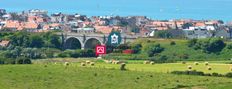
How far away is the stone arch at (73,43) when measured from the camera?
80750 millimetres

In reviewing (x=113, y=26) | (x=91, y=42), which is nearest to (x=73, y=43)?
(x=91, y=42)

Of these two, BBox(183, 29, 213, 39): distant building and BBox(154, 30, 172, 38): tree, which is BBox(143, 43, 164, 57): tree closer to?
BBox(154, 30, 172, 38): tree

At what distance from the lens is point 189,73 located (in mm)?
33812

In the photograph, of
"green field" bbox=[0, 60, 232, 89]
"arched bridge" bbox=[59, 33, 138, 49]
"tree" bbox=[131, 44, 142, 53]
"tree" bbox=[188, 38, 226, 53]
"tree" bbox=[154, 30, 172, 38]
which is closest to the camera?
"green field" bbox=[0, 60, 232, 89]

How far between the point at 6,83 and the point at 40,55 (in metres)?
32.0

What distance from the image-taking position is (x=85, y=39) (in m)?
82.7

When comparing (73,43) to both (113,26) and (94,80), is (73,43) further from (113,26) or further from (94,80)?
(94,80)

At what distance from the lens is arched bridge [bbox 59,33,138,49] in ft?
264

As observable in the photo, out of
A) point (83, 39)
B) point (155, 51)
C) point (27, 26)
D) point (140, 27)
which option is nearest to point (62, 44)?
point (83, 39)

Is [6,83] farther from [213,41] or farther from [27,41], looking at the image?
[27,41]

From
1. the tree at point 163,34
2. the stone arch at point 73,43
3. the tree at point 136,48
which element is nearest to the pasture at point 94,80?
the tree at point 136,48

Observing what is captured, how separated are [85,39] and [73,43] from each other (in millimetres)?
1813

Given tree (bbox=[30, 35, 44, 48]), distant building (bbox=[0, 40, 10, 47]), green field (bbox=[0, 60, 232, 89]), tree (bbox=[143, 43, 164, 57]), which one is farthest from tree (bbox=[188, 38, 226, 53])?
green field (bbox=[0, 60, 232, 89])

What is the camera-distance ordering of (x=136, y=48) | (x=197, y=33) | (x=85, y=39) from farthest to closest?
(x=197, y=33) < (x=85, y=39) < (x=136, y=48)
